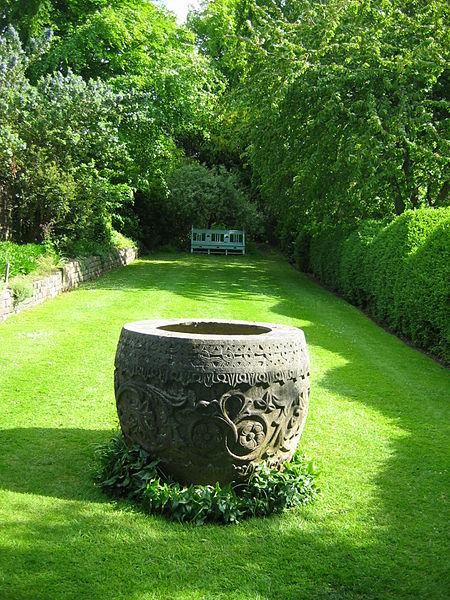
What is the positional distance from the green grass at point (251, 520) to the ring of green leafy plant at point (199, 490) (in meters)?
0.10

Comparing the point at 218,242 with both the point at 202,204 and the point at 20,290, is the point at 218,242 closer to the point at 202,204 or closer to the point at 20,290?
the point at 202,204

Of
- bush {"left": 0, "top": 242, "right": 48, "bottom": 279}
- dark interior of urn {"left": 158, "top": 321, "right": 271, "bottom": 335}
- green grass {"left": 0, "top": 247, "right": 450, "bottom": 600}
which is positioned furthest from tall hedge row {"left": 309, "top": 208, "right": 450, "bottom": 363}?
bush {"left": 0, "top": 242, "right": 48, "bottom": 279}

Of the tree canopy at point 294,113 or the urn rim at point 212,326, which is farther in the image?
the tree canopy at point 294,113

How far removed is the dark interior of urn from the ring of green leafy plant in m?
1.25

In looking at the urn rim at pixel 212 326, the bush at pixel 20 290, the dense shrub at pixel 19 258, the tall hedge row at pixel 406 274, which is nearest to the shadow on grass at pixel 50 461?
the urn rim at pixel 212 326

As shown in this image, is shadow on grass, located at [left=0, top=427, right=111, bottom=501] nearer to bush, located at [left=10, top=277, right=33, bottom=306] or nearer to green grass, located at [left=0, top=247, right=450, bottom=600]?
green grass, located at [left=0, top=247, right=450, bottom=600]

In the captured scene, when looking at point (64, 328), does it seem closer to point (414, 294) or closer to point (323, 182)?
point (414, 294)

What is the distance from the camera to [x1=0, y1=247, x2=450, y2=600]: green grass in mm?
3367

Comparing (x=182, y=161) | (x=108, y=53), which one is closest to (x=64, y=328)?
(x=108, y=53)

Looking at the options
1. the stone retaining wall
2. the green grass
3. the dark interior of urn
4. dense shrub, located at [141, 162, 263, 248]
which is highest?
dense shrub, located at [141, 162, 263, 248]

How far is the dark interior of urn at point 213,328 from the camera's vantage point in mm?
5426

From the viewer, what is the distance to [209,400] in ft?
13.4

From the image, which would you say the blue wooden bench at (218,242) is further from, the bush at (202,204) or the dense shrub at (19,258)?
the dense shrub at (19,258)

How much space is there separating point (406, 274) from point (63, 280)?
7.89m
